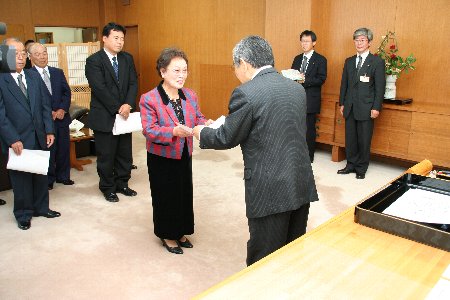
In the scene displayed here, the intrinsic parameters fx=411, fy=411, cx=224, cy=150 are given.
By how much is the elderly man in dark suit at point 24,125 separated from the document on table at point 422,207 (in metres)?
3.18

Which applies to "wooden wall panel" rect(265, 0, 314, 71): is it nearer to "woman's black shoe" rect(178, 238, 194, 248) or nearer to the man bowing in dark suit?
the man bowing in dark suit

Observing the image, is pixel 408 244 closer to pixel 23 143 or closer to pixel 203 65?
pixel 23 143

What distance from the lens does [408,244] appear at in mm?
1469

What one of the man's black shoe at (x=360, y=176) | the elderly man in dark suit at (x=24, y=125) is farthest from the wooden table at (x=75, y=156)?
the man's black shoe at (x=360, y=176)

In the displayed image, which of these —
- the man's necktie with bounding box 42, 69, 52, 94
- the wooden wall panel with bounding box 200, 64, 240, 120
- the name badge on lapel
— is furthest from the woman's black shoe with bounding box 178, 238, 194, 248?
the wooden wall panel with bounding box 200, 64, 240, 120

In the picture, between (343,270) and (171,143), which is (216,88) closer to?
(171,143)

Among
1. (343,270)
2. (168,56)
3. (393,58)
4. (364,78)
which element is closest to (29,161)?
(168,56)

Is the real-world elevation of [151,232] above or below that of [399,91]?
below

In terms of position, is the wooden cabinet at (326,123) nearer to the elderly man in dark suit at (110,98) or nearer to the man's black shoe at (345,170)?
the man's black shoe at (345,170)

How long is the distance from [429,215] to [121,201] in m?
3.54

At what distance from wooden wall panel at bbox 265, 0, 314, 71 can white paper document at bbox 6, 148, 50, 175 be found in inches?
164

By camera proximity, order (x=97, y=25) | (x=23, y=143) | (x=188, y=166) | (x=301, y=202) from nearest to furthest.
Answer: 1. (x=301, y=202)
2. (x=188, y=166)
3. (x=23, y=143)
4. (x=97, y=25)

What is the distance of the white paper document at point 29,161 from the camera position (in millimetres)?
3609

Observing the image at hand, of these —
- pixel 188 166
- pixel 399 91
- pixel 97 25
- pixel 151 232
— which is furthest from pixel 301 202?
pixel 97 25
